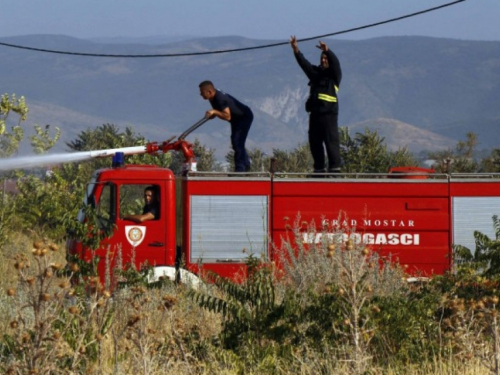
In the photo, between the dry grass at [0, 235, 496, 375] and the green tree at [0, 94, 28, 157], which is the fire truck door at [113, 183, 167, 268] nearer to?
the green tree at [0, 94, 28, 157]

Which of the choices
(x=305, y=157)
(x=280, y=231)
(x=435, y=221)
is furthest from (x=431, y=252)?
(x=305, y=157)

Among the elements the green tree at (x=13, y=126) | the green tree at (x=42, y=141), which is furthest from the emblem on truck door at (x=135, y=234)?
the green tree at (x=42, y=141)

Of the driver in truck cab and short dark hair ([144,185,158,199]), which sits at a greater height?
short dark hair ([144,185,158,199])

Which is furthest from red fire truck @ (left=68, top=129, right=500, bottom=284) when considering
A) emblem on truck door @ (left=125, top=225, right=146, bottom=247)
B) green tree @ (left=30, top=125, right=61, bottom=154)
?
green tree @ (left=30, top=125, right=61, bottom=154)

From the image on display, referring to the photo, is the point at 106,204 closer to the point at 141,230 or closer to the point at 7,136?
the point at 141,230

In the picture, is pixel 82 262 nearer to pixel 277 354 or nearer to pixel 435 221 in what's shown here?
pixel 277 354

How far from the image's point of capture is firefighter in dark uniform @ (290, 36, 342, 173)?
1588 centimetres

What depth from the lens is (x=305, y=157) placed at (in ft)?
156

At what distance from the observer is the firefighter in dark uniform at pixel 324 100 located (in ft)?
52.1

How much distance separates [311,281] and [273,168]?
205 inches

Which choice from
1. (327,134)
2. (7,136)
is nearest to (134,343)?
(327,134)

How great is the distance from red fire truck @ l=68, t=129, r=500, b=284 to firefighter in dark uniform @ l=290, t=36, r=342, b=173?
727mm

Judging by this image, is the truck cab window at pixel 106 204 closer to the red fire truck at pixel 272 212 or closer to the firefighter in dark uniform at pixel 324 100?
the red fire truck at pixel 272 212

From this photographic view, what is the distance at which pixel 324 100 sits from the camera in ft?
52.3
